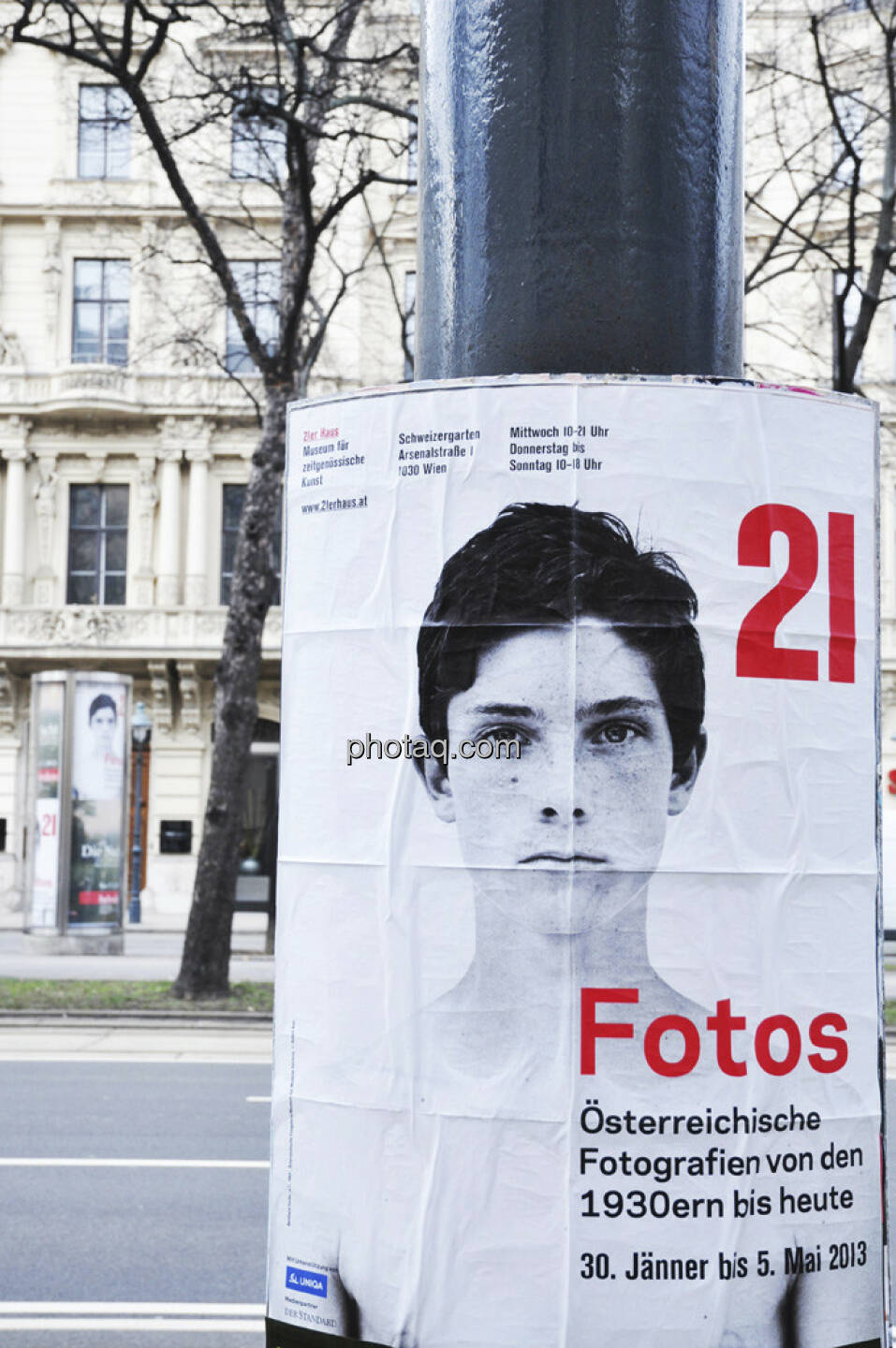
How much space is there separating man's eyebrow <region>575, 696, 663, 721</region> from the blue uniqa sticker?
0.80 metres

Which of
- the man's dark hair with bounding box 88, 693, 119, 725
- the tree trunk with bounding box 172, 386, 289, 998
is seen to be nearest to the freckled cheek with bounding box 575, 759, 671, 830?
the tree trunk with bounding box 172, 386, 289, 998

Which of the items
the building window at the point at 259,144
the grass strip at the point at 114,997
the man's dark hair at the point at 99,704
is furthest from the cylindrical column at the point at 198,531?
the grass strip at the point at 114,997

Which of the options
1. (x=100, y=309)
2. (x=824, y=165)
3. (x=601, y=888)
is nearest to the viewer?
(x=601, y=888)

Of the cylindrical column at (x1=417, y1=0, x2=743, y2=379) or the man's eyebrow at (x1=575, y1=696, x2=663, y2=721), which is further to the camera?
the cylindrical column at (x1=417, y1=0, x2=743, y2=379)

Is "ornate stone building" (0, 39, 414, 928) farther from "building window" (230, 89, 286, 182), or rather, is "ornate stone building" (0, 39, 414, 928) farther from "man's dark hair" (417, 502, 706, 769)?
"man's dark hair" (417, 502, 706, 769)

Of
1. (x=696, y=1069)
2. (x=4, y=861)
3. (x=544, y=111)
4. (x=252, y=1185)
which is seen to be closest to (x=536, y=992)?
(x=696, y=1069)

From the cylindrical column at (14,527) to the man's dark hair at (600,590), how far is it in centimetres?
3340

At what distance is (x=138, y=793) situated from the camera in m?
34.5

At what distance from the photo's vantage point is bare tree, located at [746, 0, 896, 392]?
16828 mm

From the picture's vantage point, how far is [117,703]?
24234 mm

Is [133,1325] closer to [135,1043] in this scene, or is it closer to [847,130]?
[135,1043]

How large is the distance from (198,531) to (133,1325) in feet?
96.5

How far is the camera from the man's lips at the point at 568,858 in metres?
2.13

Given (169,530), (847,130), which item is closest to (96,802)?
(169,530)
